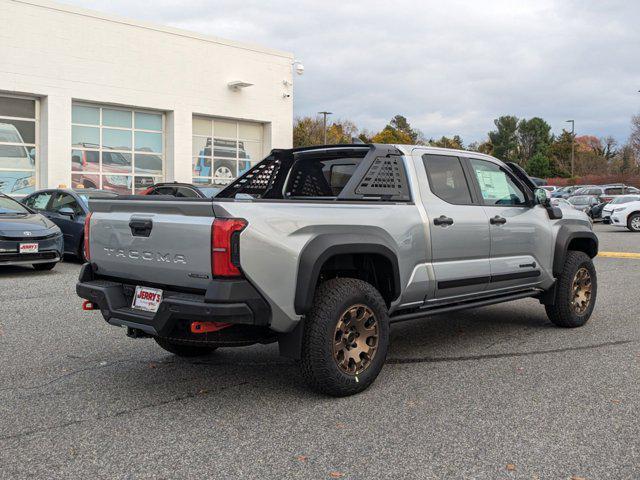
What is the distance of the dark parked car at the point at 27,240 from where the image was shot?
1045 cm

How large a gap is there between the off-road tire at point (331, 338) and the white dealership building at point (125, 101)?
19149 millimetres

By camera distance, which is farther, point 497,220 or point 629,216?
point 629,216

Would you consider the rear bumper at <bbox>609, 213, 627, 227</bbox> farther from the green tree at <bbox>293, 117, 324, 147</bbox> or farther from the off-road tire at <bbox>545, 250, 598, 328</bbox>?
the green tree at <bbox>293, 117, 324, 147</bbox>

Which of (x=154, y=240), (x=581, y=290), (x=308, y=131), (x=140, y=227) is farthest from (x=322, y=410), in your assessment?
(x=308, y=131)

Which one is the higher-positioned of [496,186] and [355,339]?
[496,186]

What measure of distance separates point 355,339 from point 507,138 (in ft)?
302

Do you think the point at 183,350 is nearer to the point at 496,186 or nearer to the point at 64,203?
the point at 496,186

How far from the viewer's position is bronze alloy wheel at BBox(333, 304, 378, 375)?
4469 mm

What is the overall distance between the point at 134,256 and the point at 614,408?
11.1 ft

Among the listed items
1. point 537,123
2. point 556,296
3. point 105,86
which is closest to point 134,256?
point 556,296

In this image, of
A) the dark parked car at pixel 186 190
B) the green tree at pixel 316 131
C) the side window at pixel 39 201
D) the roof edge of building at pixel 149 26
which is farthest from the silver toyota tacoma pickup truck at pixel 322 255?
the green tree at pixel 316 131

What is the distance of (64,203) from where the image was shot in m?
12.9

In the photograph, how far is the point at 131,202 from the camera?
455 cm

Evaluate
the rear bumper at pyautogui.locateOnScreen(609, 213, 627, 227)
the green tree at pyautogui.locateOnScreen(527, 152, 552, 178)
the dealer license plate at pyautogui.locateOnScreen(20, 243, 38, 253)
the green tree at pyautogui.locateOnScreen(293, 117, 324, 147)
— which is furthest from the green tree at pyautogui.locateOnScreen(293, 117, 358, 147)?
the dealer license plate at pyautogui.locateOnScreen(20, 243, 38, 253)
